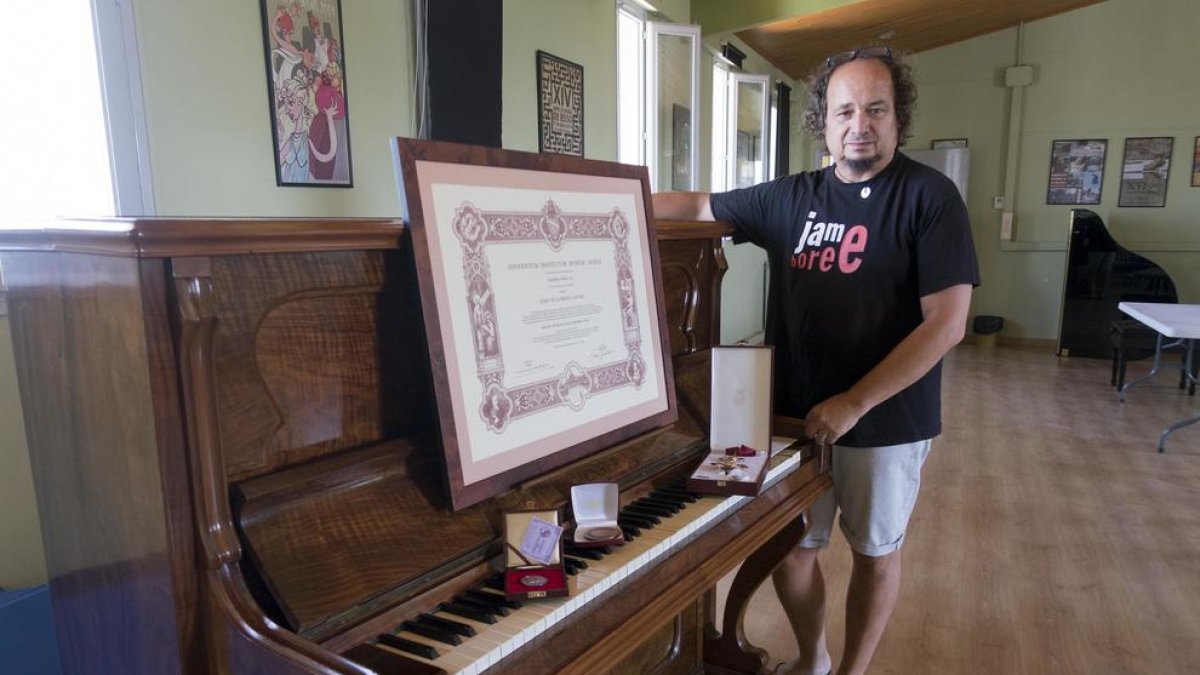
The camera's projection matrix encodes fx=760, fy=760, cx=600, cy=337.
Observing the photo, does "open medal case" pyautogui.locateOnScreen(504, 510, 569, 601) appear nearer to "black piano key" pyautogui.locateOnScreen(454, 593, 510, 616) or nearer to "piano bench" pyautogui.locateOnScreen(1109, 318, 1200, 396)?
"black piano key" pyautogui.locateOnScreen(454, 593, 510, 616)

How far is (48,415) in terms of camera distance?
1.05 m

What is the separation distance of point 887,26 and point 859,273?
5774 millimetres

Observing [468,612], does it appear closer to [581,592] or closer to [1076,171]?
[581,592]

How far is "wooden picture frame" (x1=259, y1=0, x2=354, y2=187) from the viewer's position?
2.10 metres

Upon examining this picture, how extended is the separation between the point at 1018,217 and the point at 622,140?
519 cm

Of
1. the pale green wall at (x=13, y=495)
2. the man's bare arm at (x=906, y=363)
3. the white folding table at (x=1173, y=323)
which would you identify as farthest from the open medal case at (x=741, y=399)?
the white folding table at (x=1173, y=323)

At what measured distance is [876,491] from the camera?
170cm

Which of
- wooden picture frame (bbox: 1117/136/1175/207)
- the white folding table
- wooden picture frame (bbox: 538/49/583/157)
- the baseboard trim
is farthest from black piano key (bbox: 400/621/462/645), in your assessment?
wooden picture frame (bbox: 1117/136/1175/207)

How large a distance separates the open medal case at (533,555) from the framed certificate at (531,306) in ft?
0.22

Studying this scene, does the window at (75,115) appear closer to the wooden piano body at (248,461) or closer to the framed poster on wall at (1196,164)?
the wooden piano body at (248,461)

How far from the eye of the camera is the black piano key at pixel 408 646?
82 cm

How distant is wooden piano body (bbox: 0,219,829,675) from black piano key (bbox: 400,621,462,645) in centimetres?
2

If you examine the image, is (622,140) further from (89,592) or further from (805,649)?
(89,592)

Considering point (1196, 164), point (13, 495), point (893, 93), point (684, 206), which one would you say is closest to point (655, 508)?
point (684, 206)
